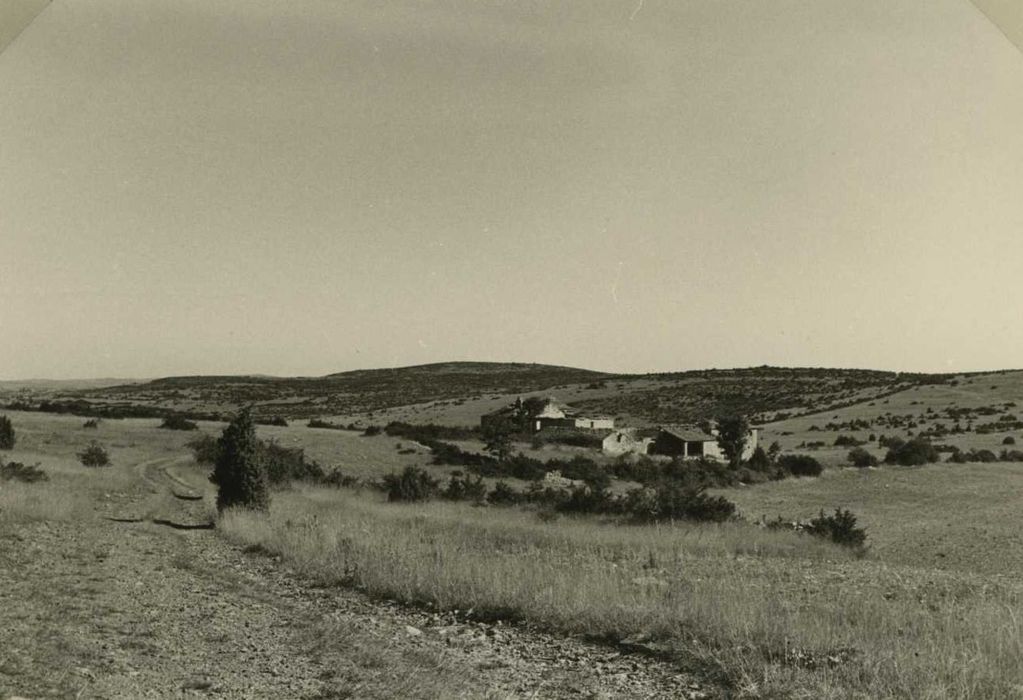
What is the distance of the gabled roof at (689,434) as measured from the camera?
2090 inches

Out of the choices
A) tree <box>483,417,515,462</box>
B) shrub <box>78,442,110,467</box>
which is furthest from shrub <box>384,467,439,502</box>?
tree <box>483,417,515,462</box>

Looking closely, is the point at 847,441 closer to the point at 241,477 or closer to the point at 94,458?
the point at 94,458

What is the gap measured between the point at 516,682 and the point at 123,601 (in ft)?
17.4

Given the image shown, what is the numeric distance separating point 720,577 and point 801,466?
31.5m

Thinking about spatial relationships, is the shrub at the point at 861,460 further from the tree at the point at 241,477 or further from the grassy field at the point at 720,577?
the tree at the point at 241,477

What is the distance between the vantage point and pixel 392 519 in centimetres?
1955

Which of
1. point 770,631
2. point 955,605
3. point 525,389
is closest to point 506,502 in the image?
point 955,605

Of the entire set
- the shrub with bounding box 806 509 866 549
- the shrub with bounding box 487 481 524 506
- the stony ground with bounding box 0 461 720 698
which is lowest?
the shrub with bounding box 487 481 524 506

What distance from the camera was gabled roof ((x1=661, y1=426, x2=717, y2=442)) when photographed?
5309 centimetres

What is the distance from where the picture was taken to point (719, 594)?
902 cm

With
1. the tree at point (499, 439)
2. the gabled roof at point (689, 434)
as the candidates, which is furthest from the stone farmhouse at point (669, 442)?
the tree at point (499, 439)

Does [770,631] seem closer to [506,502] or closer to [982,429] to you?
[506,502]

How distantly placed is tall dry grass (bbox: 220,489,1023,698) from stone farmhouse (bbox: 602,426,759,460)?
3415 centimetres

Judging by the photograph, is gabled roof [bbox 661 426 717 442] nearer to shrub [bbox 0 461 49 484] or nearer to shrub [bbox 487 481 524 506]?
shrub [bbox 487 481 524 506]
